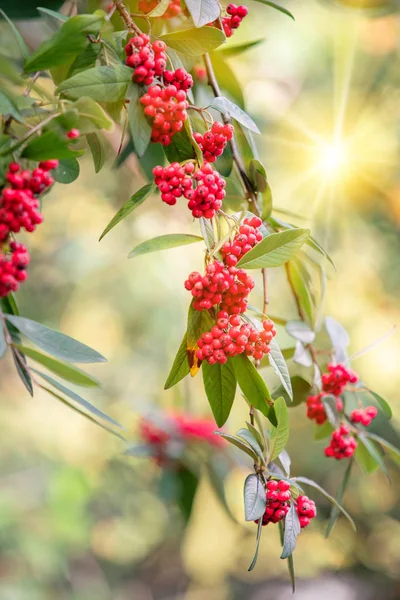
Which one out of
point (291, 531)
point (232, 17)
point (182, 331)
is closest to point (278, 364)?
point (291, 531)

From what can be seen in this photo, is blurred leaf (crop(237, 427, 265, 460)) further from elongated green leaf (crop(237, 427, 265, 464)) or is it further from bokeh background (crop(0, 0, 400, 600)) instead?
bokeh background (crop(0, 0, 400, 600))

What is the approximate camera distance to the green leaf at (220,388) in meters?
0.53

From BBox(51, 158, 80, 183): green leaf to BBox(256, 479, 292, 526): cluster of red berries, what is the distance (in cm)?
30

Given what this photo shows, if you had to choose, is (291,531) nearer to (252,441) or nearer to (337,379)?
(252,441)

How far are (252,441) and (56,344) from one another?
7.3 inches

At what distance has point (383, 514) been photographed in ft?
6.84

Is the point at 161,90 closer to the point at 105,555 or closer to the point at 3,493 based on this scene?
the point at 3,493

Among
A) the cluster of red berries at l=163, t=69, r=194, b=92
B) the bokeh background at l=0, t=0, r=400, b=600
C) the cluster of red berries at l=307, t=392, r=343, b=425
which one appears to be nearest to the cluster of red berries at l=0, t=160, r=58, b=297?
the cluster of red berries at l=163, t=69, r=194, b=92

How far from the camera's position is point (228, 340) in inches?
19.3

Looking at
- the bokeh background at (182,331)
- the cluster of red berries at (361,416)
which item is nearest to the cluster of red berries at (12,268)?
the cluster of red berries at (361,416)

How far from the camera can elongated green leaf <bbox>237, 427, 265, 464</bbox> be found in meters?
0.52

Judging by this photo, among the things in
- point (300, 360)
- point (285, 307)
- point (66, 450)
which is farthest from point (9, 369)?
point (300, 360)

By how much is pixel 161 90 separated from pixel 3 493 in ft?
6.30

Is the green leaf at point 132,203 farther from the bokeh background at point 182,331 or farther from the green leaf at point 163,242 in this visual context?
the bokeh background at point 182,331
